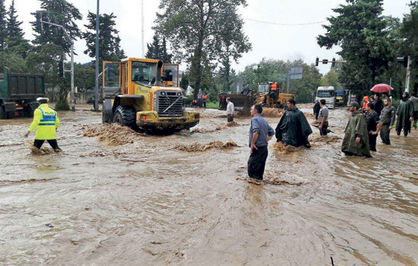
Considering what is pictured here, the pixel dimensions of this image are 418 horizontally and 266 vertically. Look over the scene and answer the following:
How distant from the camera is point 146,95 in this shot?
12289 mm

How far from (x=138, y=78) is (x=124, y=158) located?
4.84m

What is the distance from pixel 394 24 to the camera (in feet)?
136

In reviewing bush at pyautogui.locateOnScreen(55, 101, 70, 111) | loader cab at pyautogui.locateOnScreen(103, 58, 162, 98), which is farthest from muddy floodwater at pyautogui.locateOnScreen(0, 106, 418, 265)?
bush at pyautogui.locateOnScreen(55, 101, 70, 111)

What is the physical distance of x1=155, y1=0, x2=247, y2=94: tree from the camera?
35375mm

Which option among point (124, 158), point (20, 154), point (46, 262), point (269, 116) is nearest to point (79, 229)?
point (46, 262)

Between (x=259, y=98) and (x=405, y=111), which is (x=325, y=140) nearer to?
(x=405, y=111)

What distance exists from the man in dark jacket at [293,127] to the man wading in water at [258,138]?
375 centimetres

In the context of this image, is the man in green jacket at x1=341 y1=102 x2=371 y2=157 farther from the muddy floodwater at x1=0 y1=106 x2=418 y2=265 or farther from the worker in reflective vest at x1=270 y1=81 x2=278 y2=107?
the worker in reflective vest at x1=270 y1=81 x2=278 y2=107

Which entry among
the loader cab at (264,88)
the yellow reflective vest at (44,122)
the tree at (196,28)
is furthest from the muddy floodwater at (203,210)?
the tree at (196,28)

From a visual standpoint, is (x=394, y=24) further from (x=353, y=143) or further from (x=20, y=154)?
(x=20, y=154)

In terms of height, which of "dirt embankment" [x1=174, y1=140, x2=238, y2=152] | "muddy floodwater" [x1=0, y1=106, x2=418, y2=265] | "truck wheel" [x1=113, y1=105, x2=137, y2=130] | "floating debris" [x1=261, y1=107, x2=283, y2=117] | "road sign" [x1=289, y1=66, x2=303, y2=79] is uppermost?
"road sign" [x1=289, y1=66, x2=303, y2=79]

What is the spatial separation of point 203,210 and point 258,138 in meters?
1.69

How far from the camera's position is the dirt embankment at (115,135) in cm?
1110

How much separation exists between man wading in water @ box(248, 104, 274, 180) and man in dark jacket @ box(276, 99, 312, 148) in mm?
3750
